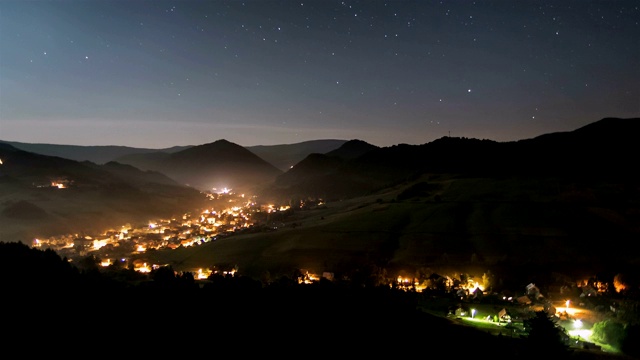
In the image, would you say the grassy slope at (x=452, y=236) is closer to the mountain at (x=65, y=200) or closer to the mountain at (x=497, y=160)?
the mountain at (x=497, y=160)

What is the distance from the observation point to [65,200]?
4569 inches

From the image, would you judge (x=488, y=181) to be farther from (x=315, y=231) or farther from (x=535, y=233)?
(x=315, y=231)

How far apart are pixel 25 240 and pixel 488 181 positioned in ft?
251

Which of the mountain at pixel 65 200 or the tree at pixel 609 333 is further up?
the mountain at pixel 65 200

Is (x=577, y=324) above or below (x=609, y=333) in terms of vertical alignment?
below

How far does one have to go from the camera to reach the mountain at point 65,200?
90.4m

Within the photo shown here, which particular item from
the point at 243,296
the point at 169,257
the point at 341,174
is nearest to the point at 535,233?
the point at 243,296

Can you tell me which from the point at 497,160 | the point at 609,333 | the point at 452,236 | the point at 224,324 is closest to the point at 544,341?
the point at 609,333

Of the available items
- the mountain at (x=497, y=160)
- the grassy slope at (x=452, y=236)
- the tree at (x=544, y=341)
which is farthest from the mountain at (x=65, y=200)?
the tree at (x=544, y=341)

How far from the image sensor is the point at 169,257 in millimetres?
57906

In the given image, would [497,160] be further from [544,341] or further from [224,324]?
[224,324]

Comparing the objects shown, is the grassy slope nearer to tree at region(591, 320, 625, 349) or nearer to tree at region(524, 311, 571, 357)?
tree at region(591, 320, 625, 349)

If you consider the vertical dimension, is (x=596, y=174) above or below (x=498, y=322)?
above

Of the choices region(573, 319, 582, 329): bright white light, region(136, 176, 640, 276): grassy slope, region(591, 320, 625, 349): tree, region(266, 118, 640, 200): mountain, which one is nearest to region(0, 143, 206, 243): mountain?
region(266, 118, 640, 200): mountain
